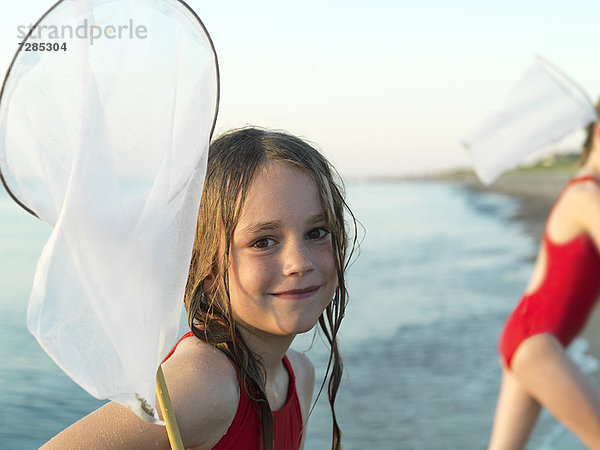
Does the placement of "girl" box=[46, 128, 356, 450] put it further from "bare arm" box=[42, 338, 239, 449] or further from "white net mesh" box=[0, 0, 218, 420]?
"white net mesh" box=[0, 0, 218, 420]

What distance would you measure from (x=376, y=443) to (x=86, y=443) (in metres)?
4.13

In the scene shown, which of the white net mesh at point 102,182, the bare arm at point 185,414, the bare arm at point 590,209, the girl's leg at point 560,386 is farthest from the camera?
the bare arm at point 590,209

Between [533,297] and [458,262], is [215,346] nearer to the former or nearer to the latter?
[533,297]

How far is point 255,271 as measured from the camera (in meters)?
1.70

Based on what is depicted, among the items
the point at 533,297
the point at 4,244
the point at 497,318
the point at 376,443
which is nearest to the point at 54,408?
the point at 376,443

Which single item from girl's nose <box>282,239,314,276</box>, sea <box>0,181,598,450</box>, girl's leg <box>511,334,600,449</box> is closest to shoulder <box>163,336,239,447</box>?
Result: girl's nose <box>282,239,314,276</box>

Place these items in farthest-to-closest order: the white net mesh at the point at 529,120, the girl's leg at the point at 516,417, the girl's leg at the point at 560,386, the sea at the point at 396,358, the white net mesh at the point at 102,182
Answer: the sea at the point at 396,358, the girl's leg at the point at 516,417, the girl's leg at the point at 560,386, the white net mesh at the point at 529,120, the white net mesh at the point at 102,182

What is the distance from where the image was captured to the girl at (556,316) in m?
3.29

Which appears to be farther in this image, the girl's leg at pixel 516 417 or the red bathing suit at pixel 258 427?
the girl's leg at pixel 516 417

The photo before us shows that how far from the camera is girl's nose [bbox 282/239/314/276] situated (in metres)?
1.68

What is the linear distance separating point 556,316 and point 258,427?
2184 mm

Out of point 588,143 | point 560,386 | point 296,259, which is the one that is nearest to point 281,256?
point 296,259

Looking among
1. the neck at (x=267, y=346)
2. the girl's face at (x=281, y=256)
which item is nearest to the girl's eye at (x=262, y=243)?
the girl's face at (x=281, y=256)

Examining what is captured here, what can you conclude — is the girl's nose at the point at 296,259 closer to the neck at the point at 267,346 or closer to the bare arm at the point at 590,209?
the neck at the point at 267,346
